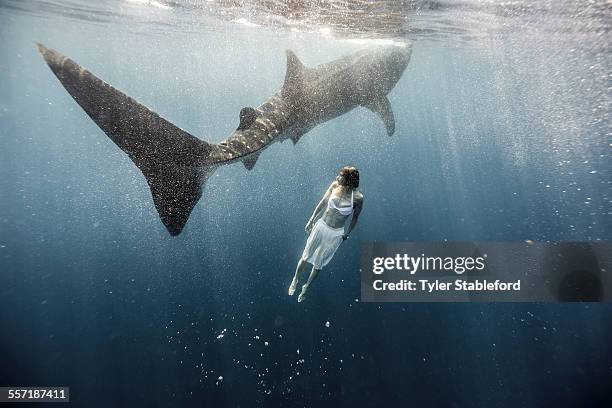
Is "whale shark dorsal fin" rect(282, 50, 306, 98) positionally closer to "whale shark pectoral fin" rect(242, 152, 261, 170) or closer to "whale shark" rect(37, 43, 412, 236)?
"whale shark" rect(37, 43, 412, 236)

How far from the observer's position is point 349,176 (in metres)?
5.88

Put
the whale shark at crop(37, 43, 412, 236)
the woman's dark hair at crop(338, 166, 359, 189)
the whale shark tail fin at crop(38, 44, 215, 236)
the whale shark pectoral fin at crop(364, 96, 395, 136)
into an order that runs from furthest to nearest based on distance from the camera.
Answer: the whale shark pectoral fin at crop(364, 96, 395, 136) → the woman's dark hair at crop(338, 166, 359, 189) → the whale shark at crop(37, 43, 412, 236) → the whale shark tail fin at crop(38, 44, 215, 236)

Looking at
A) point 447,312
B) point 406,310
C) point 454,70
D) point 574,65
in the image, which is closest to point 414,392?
point 406,310

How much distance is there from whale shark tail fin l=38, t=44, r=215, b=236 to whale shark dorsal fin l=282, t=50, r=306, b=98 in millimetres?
3367

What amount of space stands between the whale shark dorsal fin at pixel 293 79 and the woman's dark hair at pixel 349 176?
334 cm

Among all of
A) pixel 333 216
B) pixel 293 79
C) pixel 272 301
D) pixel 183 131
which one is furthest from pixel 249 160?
pixel 272 301

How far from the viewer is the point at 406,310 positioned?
42.0ft

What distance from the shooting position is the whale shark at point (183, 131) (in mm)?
4246

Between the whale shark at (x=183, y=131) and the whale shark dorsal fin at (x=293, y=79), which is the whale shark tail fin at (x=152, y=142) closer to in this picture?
the whale shark at (x=183, y=131)

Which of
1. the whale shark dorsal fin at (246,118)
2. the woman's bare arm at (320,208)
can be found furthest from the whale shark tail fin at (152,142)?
the woman's bare arm at (320,208)

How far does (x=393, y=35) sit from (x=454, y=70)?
76.5 ft

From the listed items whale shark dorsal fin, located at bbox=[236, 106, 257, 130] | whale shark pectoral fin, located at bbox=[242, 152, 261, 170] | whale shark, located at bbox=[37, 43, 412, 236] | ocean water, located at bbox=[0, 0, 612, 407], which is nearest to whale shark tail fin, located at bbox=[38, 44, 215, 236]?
whale shark, located at bbox=[37, 43, 412, 236]

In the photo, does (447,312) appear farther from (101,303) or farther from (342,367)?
(101,303)

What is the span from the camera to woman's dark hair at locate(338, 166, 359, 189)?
5.87 metres
